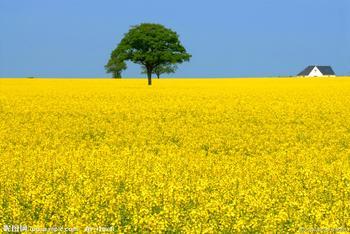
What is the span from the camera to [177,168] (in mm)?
15664

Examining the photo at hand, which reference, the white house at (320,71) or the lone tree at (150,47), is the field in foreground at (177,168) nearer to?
the lone tree at (150,47)

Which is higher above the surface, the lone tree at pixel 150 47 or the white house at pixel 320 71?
the lone tree at pixel 150 47

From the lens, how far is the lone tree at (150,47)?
72.5m

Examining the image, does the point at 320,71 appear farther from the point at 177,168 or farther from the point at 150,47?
the point at 177,168

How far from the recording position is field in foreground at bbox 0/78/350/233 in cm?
946

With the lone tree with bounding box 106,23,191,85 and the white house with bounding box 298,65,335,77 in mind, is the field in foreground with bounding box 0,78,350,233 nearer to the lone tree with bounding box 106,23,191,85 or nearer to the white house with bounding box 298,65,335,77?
the lone tree with bounding box 106,23,191,85

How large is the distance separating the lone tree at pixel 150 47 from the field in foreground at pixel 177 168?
1495 inches

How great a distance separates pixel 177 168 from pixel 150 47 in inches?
2321

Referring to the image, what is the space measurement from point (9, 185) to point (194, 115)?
1922cm

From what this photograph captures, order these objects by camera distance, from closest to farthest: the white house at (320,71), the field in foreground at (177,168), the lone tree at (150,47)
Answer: the field in foreground at (177,168)
the lone tree at (150,47)
the white house at (320,71)

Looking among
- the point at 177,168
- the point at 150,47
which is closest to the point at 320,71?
the point at 150,47

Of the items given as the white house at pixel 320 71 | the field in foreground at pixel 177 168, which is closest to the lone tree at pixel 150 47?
the field in foreground at pixel 177 168

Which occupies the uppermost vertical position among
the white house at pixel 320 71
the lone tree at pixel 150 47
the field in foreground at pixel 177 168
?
the lone tree at pixel 150 47

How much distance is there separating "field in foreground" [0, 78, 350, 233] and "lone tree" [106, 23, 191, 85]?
38.0 metres
